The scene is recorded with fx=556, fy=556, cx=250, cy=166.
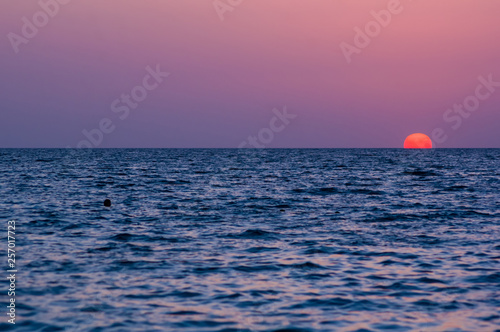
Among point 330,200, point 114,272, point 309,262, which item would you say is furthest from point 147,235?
point 330,200

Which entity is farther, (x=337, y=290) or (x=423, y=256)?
(x=423, y=256)

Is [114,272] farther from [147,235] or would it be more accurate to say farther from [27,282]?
[147,235]

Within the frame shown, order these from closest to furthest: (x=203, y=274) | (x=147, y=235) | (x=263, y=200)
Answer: (x=203, y=274)
(x=147, y=235)
(x=263, y=200)

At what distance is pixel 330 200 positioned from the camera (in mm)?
36562

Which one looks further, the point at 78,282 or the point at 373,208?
the point at 373,208

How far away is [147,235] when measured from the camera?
70.7ft

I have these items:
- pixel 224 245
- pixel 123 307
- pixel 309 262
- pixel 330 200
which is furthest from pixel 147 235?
pixel 330 200

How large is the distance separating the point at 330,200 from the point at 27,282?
82.1 feet

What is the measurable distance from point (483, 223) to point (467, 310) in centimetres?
1451

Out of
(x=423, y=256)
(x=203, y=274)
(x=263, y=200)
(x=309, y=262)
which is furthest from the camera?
(x=263, y=200)

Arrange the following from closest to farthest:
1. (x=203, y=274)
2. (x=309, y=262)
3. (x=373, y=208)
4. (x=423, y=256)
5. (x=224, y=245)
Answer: (x=203, y=274)
(x=309, y=262)
(x=423, y=256)
(x=224, y=245)
(x=373, y=208)

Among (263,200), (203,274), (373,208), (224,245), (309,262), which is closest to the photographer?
(203,274)

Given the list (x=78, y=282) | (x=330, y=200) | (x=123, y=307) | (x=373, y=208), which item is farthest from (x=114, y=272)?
(x=330, y=200)

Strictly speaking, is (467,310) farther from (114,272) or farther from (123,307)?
(114,272)
